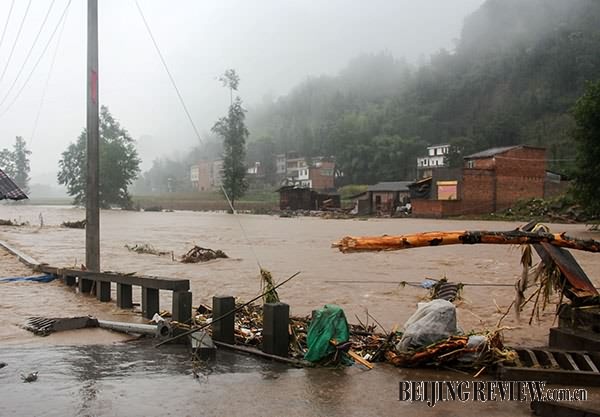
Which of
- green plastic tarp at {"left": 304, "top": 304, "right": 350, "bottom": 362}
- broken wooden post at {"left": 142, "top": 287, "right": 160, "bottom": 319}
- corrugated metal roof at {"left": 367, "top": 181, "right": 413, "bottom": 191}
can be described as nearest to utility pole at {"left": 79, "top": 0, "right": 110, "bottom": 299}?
broken wooden post at {"left": 142, "top": 287, "right": 160, "bottom": 319}

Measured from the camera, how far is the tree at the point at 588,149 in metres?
30.7

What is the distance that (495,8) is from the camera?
157125mm

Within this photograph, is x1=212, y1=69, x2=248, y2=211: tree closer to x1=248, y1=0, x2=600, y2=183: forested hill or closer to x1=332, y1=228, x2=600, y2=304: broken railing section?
x1=248, y1=0, x2=600, y2=183: forested hill

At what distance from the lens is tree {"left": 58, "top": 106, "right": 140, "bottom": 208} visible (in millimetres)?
91938

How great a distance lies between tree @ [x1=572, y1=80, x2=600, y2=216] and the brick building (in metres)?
21.6

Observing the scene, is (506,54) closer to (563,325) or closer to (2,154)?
(2,154)

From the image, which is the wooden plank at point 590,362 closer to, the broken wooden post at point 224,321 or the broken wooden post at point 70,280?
the broken wooden post at point 224,321

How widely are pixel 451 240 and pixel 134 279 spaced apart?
5.44 meters

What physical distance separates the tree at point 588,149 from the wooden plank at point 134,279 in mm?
28689

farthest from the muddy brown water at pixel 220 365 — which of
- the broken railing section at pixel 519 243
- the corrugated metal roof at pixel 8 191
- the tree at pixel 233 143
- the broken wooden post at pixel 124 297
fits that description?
the tree at pixel 233 143

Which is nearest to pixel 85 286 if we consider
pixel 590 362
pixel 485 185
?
pixel 590 362

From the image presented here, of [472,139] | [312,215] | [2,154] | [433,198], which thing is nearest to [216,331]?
[433,198]

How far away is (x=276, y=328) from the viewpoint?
650cm

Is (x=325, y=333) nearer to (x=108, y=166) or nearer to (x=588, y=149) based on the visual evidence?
(x=588, y=149)
